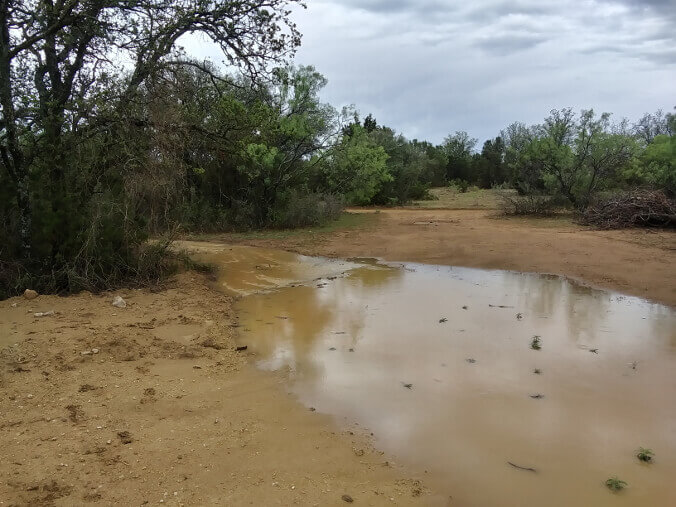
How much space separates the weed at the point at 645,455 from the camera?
13.3ft

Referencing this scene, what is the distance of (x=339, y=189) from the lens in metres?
24.4

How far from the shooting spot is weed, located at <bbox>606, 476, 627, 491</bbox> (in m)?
3.68

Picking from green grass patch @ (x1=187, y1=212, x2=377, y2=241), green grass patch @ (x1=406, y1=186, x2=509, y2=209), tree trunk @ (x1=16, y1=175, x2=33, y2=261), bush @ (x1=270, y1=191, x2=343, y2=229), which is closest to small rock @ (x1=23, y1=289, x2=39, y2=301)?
tree trunk @ (x1=16, y1=175, x2=33, y2=261)

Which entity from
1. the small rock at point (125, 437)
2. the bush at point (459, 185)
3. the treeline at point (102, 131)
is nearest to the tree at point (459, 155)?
the bush at point (459, 185)

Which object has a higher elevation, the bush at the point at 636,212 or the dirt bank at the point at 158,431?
the bush at the point at 636,212

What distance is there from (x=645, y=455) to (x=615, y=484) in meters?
0.59

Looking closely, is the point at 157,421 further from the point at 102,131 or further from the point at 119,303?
the point at 102,131

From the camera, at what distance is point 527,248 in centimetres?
1384

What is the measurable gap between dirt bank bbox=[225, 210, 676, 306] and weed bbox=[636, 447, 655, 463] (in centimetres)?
562

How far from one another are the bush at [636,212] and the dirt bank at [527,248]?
0.85 metres

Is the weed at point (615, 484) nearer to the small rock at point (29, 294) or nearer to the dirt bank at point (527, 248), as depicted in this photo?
the dirt bank at point (527, 248)

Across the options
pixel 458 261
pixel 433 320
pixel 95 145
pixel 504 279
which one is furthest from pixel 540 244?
pixel 95 145

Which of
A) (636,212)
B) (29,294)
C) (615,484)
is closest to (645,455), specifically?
(615,484)

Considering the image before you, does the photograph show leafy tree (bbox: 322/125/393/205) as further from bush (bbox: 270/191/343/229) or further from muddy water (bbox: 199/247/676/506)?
muddy water (bbox: 199/247/676/506)
